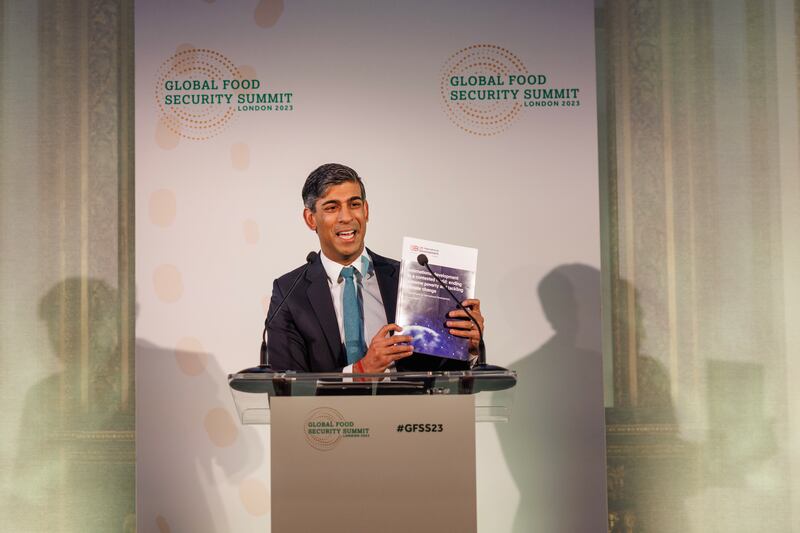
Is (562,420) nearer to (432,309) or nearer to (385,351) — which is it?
(385,351)

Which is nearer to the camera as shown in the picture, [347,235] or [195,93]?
[347,235]

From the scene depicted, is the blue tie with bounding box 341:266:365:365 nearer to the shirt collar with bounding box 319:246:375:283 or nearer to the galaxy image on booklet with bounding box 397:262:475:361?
the shirt collar with bounding box 319:246:375:283

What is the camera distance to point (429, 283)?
8.55 feet

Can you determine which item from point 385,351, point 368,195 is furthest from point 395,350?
point 368,195

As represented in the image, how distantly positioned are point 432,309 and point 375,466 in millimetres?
624

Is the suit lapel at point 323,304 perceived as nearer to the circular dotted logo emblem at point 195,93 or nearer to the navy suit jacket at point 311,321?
the navy suit jacket at point 311,321

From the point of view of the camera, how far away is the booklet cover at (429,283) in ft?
8.46

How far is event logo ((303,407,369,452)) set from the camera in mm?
2203

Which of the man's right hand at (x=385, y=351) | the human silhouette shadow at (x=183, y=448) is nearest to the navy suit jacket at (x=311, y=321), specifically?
the human silhouette shadow at (x=183, y=448)

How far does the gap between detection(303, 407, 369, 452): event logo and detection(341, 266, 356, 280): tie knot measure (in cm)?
161

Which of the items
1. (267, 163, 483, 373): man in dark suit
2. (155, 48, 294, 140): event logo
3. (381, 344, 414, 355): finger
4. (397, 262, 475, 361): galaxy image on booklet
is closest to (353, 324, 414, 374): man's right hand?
(381, 344, 414, 355): finger

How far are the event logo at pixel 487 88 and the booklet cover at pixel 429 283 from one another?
1.40 meters

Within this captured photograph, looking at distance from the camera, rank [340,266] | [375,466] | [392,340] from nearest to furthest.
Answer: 1. [375,466]
2. [392,340]
3. [340,266]

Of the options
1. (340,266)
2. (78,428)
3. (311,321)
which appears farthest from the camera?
(78,428)
